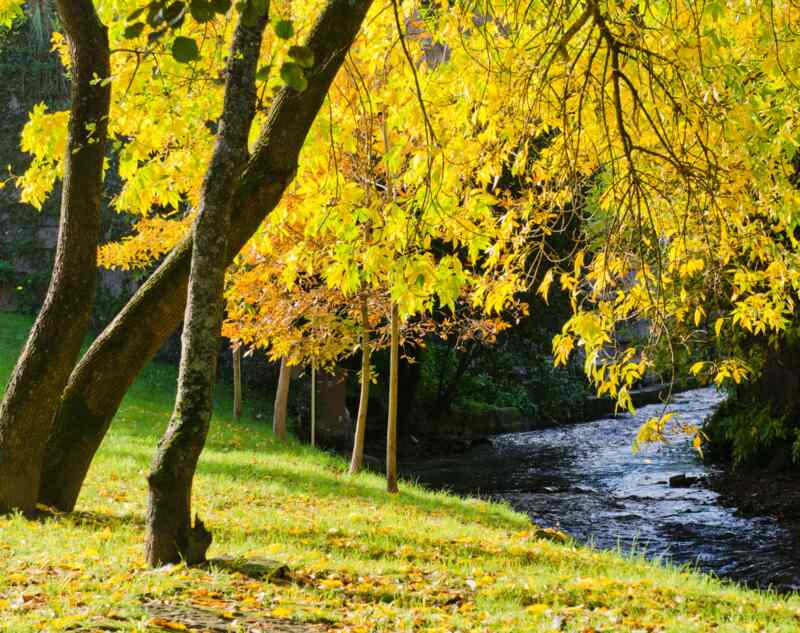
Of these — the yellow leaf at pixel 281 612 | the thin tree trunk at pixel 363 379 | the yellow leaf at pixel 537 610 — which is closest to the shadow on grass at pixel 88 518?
the yellow leaf at pixel 281 612

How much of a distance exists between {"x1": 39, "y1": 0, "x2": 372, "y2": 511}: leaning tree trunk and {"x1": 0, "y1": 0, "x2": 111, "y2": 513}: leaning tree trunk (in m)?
0.16

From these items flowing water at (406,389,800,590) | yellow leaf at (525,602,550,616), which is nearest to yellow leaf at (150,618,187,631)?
yellow leaf at (525,602,550,616)

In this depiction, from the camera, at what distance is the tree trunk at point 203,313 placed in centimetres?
514

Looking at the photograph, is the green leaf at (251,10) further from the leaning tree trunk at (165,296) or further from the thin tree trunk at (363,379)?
the thin tree trunk at (363,379)

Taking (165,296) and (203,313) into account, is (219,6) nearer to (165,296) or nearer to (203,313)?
(203,313)

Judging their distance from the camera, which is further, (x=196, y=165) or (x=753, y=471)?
(x=753, y=471)

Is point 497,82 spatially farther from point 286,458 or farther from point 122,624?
point 286,458

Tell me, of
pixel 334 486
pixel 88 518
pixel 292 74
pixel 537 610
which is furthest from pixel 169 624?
pixel 334 486

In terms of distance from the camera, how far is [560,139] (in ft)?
21.1

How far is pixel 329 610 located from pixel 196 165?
4.12 meters

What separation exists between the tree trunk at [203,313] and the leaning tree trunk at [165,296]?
575 mm

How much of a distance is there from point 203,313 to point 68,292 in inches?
98.1

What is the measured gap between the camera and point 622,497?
47.5 feet

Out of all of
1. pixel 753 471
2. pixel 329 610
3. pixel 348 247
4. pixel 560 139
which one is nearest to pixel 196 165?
pixel 348 247
